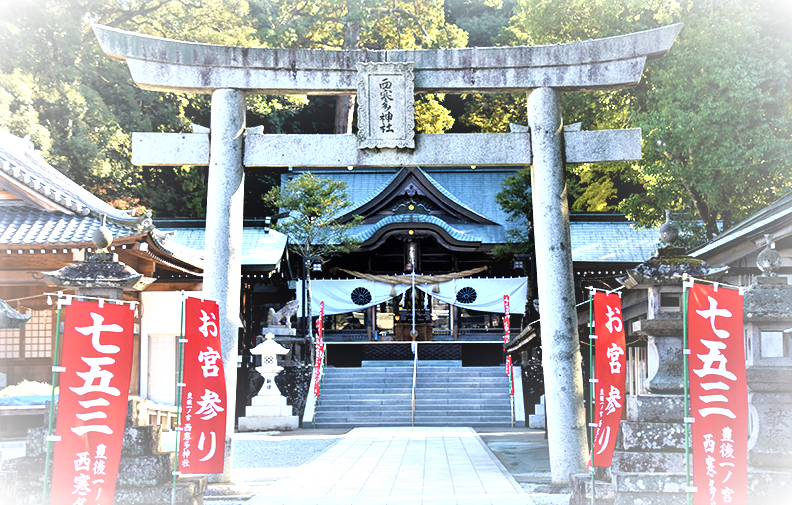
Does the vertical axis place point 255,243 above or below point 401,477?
above

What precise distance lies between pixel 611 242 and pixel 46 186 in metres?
17.3

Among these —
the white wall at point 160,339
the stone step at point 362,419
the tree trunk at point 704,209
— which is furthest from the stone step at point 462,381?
the tree trunk at point 704,209

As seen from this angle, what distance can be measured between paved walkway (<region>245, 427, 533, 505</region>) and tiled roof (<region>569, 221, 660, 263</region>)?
10.2m

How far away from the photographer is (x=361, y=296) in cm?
2639

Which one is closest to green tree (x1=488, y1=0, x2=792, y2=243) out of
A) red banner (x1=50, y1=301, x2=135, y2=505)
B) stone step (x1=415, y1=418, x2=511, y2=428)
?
stone step (x1=415, y1=418, x2=511, y2=428)

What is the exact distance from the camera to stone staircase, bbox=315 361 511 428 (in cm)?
2044

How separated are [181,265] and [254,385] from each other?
14.3ft

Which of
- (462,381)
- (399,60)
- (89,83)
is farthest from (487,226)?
(399,60)

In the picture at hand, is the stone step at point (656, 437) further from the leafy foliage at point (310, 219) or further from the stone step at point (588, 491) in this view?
the leafy foliage at point (310, 219)

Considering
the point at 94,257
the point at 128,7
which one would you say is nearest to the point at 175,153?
the point at 94,257

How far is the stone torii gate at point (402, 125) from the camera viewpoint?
9.60 metres

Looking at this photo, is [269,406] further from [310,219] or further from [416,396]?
[310,219]

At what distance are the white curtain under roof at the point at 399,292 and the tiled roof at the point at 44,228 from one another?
10.7 meters

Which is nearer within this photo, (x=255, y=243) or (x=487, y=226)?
(x=255, y=243)
